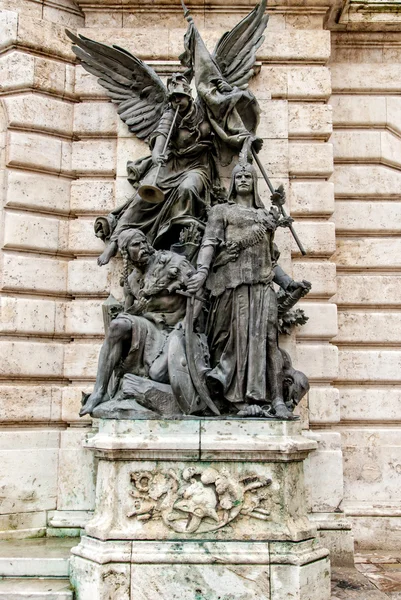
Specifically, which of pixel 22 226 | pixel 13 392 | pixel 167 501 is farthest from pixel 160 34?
pixel 167 501

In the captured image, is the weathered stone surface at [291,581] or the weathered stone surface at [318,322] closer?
the weathered stone surface at [291,581]

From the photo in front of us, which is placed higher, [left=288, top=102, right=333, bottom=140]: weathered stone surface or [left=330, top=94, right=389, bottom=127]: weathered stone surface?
[left=330, top=94, right=389, bottom=127]: weathered stone surface

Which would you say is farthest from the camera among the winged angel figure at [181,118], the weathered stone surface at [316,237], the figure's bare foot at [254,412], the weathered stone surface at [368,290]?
the weathered stone surface at [368,290]

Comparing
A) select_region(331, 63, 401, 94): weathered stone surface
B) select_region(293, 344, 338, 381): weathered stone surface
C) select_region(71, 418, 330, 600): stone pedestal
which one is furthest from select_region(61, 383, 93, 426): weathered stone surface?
select_region(331, 63, 401, 94): weathered stone surface

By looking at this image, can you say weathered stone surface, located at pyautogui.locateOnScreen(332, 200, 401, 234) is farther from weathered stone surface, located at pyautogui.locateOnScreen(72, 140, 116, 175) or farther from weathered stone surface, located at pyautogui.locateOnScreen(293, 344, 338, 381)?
weathered stone surface, located at pyautogui.locateOnScreen(72, 140, 116, 175)

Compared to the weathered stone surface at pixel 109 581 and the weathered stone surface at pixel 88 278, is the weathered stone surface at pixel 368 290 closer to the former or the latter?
the weathered stone surface at pixel 88 278

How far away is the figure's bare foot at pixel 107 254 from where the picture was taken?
724 centimetres

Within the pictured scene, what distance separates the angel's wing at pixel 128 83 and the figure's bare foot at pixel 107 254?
1625 mm

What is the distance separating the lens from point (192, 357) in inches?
231

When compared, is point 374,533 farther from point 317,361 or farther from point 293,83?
point 293,83

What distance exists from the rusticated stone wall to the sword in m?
1.90

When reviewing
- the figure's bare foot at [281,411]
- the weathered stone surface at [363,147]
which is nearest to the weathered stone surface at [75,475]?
the figure's bare foot at [281,411]

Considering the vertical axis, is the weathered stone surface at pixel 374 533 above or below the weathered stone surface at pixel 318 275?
below

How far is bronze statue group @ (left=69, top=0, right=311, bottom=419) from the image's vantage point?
19.6 feet
